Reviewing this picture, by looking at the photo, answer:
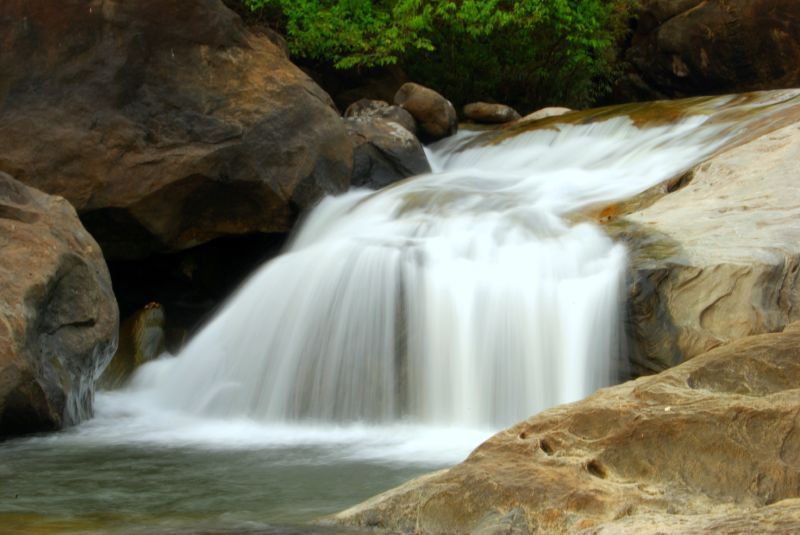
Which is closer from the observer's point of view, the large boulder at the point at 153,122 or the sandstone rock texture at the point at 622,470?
the sandstone rock texture at the point at 622,470

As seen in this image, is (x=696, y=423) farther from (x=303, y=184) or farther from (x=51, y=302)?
(x=303, y=184)

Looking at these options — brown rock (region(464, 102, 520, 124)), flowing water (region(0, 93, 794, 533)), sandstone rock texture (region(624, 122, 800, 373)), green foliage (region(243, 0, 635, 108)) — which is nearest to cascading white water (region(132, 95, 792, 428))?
flowing water (region(0, 93, 794, 533))

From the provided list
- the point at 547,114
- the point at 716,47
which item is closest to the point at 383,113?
the point at 547,114

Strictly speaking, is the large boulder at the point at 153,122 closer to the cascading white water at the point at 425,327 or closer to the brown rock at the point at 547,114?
the cascading white water at the point at 425,327

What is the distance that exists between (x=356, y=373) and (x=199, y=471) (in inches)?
71.7

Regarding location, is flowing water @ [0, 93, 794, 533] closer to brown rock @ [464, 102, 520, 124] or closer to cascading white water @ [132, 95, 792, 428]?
cascading white water @ [132, 95, 792, 428]

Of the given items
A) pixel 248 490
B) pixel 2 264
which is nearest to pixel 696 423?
pixel 248 490

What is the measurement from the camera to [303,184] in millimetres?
9766

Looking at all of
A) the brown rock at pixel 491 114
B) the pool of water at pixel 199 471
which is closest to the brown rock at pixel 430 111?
the brown rock at pixel 491 114

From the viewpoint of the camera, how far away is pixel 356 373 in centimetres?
716

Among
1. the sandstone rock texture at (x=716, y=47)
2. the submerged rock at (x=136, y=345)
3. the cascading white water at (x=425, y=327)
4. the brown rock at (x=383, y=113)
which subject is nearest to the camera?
the cascading white water at (x=425, y=327)

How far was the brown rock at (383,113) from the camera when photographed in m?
12.7

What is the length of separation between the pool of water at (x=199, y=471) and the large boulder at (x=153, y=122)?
7.59ft

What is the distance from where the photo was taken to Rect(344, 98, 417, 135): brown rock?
12.7 metres
